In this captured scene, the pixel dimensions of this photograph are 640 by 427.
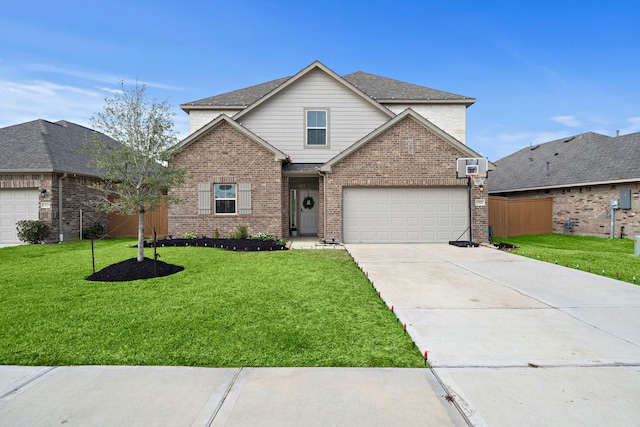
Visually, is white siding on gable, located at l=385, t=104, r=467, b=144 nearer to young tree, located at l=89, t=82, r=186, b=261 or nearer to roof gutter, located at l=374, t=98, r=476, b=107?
roof gutter, located at l=374, t=98, r=476, b=107

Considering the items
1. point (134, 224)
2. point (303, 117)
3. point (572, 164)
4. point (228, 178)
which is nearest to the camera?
point (228, 178)

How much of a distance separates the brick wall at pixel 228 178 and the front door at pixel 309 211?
249 centimetres

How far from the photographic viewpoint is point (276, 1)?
16.6 metres

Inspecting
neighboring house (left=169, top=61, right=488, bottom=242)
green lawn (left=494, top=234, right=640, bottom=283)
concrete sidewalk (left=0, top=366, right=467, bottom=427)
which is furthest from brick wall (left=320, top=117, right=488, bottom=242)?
concrete sidewalk (left=0, top=366, right=467, bottom=427)

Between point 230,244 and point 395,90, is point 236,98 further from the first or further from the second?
point 230,244

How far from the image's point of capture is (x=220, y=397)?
9.92ft

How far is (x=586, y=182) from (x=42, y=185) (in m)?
25.6

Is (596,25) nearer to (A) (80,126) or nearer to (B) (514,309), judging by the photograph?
(B) (514,309)

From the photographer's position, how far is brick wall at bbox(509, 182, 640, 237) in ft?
55.1

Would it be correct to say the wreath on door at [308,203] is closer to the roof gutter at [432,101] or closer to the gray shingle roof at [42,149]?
the roof gutter at [432,101]

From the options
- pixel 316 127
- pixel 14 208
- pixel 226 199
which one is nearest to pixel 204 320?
pixel 226 199

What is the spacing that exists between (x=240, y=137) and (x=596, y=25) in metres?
18.5

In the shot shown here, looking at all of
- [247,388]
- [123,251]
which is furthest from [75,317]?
[123,251]

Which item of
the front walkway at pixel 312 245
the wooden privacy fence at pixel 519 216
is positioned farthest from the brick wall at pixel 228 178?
the wooden privacy fence at pixel 519 216
